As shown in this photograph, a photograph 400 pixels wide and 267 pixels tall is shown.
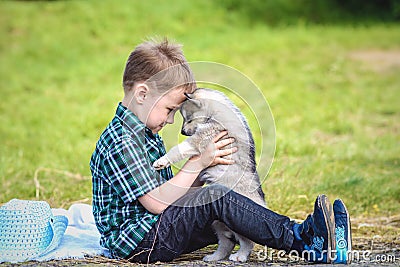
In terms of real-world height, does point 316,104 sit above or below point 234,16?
below

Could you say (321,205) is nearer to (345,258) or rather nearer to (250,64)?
(345,258)

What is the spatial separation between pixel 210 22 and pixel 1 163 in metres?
8.58

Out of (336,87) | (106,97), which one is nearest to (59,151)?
(106,97)

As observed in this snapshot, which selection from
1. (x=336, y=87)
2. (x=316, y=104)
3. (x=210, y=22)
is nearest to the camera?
(x=316, y=104)

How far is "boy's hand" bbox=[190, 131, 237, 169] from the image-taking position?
12.0 feet

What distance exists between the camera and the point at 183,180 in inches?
143

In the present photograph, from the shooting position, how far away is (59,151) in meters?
7.35

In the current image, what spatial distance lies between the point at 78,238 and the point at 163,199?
85cm

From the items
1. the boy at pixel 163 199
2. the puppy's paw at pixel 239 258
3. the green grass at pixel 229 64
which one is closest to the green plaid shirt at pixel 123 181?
the boy at pixel 163 199

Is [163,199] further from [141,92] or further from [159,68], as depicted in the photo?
[159,68]

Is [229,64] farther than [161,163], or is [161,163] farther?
[229,64]

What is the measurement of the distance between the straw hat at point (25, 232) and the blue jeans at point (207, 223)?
1.96 ft

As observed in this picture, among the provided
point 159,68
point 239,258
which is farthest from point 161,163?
point 239,258

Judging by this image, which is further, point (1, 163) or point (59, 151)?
point (59, 151)
